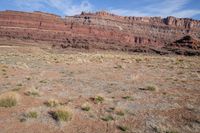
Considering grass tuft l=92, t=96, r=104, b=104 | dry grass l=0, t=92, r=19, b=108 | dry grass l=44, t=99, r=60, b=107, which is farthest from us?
grass tuft l=92, t=96, r=104, b=104

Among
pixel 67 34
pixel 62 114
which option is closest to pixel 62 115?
pixel 62 114

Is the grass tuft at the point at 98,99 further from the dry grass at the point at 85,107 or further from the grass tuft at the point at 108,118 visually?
the grass tuft at the point at 108,118

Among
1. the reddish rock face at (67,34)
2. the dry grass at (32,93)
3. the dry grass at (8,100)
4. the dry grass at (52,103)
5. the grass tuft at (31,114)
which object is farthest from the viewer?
the reddish rock face at (67,34)

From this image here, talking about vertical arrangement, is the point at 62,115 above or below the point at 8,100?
below

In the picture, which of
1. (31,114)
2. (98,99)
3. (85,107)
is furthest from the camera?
(98,99)

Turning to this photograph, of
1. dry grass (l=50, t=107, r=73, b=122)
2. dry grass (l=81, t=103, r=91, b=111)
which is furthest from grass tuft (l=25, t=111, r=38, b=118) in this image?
dry grass (l=81, t=103, r=91, b=111)

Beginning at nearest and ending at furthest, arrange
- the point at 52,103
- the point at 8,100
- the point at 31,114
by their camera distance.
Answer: the point at 31,114 → the point at 8,100 → the point at 52,103

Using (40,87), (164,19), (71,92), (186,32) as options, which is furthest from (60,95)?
(164,19)

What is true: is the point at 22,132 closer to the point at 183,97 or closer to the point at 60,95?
the point at 60,95

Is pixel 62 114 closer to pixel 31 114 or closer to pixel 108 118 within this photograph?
pixel 31 114

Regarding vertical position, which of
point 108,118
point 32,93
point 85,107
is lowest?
point 108,118

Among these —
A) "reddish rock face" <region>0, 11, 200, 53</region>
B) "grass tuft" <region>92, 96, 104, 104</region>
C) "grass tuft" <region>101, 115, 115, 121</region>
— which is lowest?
"grass tuft" <region>101, 115, 115, 121</region>

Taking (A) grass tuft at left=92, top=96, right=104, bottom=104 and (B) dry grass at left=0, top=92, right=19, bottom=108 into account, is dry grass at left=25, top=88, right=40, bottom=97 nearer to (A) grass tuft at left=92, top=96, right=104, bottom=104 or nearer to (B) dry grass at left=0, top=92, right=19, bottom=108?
(B) dry grass at left=0, top=92, right=19, bottom=108

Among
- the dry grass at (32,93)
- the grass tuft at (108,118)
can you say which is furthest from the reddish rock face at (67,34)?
the grass tuft at (108,118)
